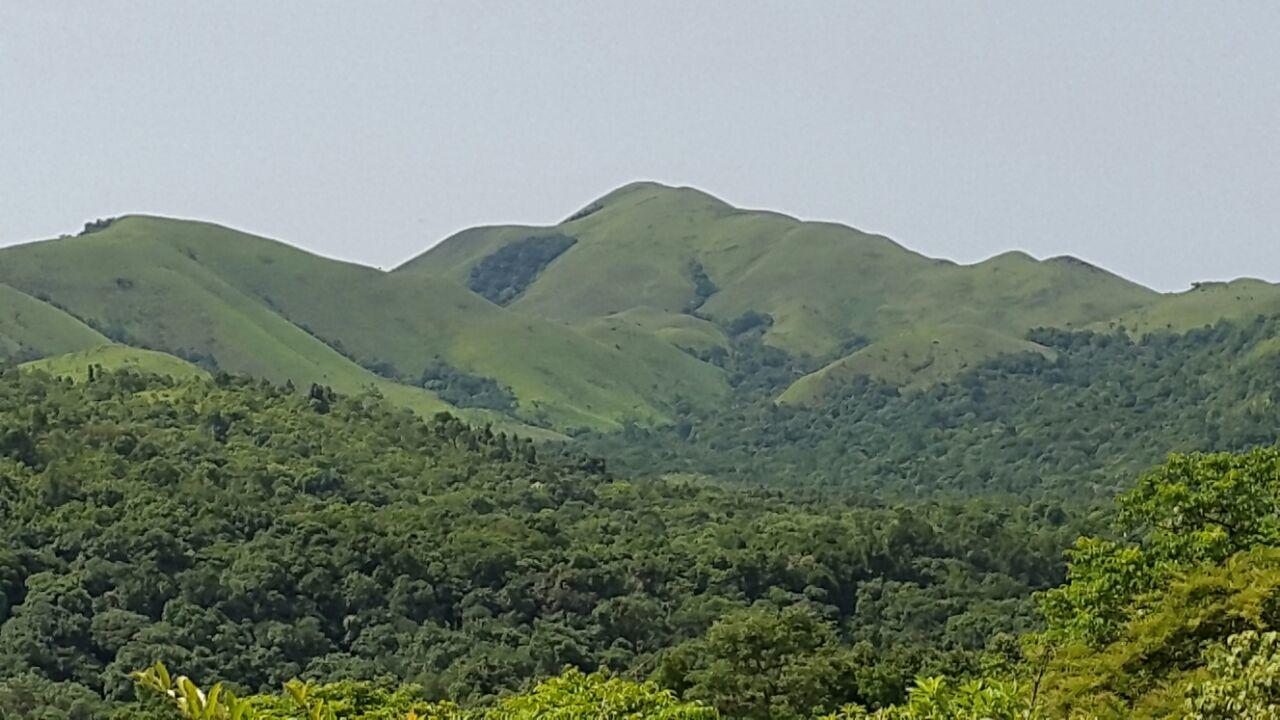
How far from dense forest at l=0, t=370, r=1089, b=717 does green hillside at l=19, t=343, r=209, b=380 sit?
25342 millimetres

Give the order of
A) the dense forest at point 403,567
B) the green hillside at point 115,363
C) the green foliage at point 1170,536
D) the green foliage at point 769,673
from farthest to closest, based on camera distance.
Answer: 1. the green hillside at point 115,363
2. the dense forest at point 403,567
3. the green foliage at point 769,673
4. the green foliage at point 1170,536

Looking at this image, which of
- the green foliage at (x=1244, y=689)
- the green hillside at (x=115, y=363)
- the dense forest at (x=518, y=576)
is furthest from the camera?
the green hillside at (x=115, y=363)

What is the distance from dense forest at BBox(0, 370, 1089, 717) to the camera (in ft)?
264

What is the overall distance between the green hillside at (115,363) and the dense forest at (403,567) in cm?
2534

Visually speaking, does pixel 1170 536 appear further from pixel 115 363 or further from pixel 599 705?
pixel 115 363

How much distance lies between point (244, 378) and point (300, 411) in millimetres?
12878

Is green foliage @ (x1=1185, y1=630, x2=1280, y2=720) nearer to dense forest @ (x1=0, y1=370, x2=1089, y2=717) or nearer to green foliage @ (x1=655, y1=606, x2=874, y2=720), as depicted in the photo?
green foliage @ (x1=655, y1=606, x2=874, y2=720)

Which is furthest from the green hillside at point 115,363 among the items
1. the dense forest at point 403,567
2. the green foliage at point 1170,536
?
the green foliage at point 1170,536

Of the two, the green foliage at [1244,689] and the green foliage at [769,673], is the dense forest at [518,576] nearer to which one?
the green foliage at [769,673]

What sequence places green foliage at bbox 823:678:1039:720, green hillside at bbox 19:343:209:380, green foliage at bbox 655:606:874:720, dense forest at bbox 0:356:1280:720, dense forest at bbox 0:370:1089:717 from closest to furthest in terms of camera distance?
green foliage at bbox 823:678:1039:720
dense forest at bbox 0:356:1280:720
green foliage at bbox 655:606:874:720
dense forest at bbox 0:370:1089:717
green hillside at bbox 19:343:209:380

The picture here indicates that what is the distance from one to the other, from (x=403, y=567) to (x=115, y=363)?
81580 millimetres

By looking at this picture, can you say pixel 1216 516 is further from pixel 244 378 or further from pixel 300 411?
pixel 244 378

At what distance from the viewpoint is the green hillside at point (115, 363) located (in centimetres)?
15962

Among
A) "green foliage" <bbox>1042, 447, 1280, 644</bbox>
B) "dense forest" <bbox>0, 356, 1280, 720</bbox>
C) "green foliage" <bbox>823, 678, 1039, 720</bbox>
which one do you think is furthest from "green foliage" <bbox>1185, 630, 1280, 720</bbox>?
"green foliage" <bbox>1042, 447, 1280, 644</bbox>
